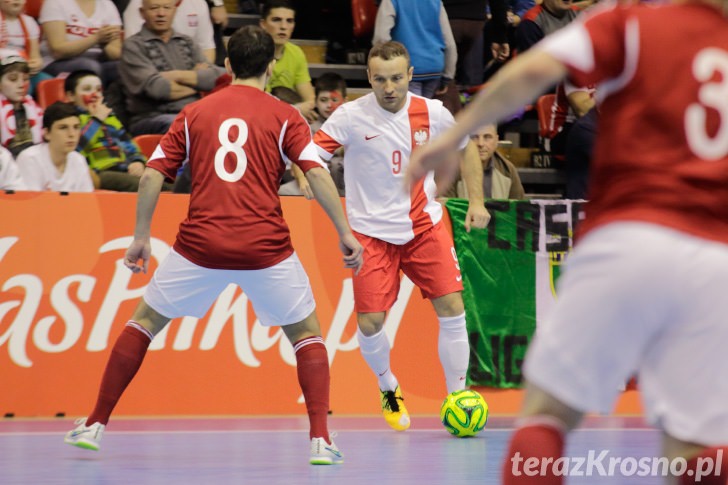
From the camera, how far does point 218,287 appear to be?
5.97m

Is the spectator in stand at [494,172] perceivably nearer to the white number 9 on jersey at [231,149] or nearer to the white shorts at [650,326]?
the white number 9 on jersey at [231,149]

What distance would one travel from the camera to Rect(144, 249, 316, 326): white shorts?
5844 millimetres

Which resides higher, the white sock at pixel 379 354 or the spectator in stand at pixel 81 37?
the spectator in stand at pixel 81 37

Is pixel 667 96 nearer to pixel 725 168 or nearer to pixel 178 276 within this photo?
pixel 725 168

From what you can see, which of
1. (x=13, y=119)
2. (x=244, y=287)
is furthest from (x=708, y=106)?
(x=13, y=119)

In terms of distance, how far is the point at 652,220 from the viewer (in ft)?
9.14

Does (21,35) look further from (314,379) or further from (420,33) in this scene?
(314,379)

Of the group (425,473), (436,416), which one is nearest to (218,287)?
(425,473)

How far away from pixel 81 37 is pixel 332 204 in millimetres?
5668

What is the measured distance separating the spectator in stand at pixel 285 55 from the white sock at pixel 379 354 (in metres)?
3.90

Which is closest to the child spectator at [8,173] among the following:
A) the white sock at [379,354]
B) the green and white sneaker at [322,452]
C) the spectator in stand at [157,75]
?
the spectator in stand at [157,75]

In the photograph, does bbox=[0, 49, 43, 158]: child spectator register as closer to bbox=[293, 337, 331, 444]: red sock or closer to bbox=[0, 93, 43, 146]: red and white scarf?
bbox=[0, 93, 43, 146]: red and white scarf

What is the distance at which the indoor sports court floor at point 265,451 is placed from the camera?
18.3 ft

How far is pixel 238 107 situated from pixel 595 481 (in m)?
2.54
